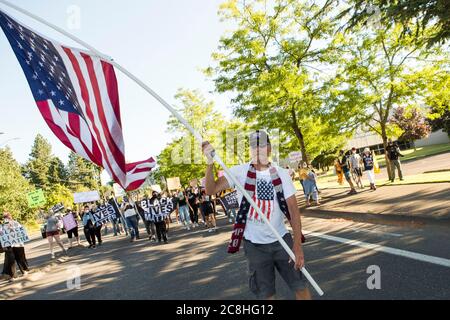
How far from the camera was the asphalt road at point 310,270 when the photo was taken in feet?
16.3

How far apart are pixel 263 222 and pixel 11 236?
10.6 metres

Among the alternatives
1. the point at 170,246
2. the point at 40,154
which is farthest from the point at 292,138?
the point at 40,154

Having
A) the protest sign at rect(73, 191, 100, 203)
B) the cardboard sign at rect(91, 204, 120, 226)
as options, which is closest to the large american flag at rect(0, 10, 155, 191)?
the cardboard sign at rect(91, 204, 120, 226)

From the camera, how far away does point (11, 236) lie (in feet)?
37.4

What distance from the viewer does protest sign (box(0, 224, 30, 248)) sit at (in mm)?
11227

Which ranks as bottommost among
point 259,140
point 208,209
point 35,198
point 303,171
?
point 208,209

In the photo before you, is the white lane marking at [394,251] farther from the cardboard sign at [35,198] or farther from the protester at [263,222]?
the cardboard sign at [35,198]

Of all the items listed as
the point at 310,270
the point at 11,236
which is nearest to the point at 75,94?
the point at 310,270

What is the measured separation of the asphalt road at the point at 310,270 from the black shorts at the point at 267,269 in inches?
55.9

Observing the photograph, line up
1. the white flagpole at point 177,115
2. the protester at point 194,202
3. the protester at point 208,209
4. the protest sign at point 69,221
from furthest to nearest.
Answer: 1. the protest sign at point 69,221
2. the protester at point 194,202
3. the protester at point 208,209
4. the white flagpole at point 177,115

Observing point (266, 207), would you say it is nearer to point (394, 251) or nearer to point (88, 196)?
point (394, 251)

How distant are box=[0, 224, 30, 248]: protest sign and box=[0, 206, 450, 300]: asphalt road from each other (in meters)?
1.25

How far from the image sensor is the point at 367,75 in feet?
51.8

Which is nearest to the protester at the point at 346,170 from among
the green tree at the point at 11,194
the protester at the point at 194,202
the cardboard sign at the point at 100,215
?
the protester at the point at 194,202
